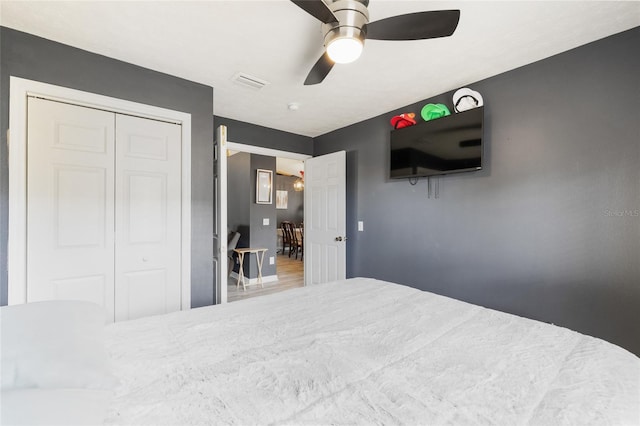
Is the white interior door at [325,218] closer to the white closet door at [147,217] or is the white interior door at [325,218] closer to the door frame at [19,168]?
the white closet door at [147,217]

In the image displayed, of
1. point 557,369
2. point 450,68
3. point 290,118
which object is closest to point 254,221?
point 290,118

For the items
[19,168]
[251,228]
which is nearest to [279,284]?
[251,228]

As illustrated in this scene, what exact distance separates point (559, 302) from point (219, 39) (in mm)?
2974

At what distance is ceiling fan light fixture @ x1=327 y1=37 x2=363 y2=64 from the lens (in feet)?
4.42

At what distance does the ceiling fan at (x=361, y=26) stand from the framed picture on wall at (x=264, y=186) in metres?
3.71

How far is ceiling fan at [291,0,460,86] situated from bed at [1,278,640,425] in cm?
135

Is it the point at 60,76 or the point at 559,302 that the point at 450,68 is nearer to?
the point at 559,302

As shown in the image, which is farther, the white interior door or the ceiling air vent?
the white interior door

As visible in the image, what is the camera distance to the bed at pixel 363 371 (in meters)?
0.70

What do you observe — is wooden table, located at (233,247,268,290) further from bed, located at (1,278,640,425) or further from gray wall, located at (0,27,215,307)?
bed, located at (1,278,640,425)

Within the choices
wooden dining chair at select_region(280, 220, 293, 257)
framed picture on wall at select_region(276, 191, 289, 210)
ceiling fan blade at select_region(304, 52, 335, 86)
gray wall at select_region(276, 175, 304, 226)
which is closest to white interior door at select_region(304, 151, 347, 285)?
ceiling fan blade at select_region(304, 52, 335, 86)

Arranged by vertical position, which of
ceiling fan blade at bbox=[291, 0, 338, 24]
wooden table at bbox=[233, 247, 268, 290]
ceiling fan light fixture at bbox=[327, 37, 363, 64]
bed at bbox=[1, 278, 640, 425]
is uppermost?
ceiling fan blade at bbox=[291, 0, 338, 24]

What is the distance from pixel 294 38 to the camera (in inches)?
70.6

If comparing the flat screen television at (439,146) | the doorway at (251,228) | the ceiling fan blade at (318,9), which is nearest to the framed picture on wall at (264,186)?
the doorway at (251,228)
